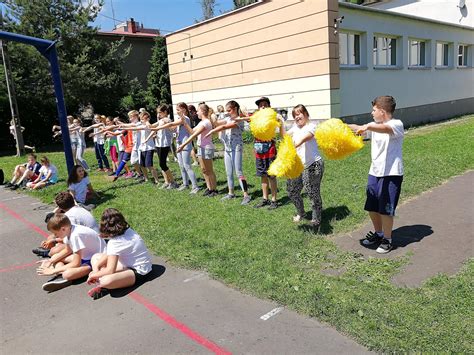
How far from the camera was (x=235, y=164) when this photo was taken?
750 centimetres

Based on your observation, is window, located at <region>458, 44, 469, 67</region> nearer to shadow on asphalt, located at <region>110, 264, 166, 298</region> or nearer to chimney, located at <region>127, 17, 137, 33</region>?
shadow on asphalt, located at <region>110, 264, 166, 298</region>

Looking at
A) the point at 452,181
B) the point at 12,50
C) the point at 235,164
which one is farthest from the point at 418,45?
the point at 12,50

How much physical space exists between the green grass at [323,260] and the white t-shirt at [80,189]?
43cm

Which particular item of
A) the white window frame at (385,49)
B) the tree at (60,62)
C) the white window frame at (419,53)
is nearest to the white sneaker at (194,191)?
the white window frame at (385,49)

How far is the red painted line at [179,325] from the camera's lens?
339cm

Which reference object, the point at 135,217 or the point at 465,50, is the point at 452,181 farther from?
the point at 465,50

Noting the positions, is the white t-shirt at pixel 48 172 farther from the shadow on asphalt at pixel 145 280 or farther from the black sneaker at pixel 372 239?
the black sneaker at pixel 372 239

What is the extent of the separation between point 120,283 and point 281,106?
1255 centimetres

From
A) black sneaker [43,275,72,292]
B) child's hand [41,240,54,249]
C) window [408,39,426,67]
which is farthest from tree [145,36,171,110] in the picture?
black sneaker [43,275,72,292]

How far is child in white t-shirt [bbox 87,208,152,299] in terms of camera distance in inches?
176

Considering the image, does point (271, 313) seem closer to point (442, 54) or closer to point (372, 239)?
point (372, 239)

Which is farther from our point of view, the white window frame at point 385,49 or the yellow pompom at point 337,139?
the white window frame at point 385,49

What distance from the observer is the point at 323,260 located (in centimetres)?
481

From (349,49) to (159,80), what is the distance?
1604 centimetres
